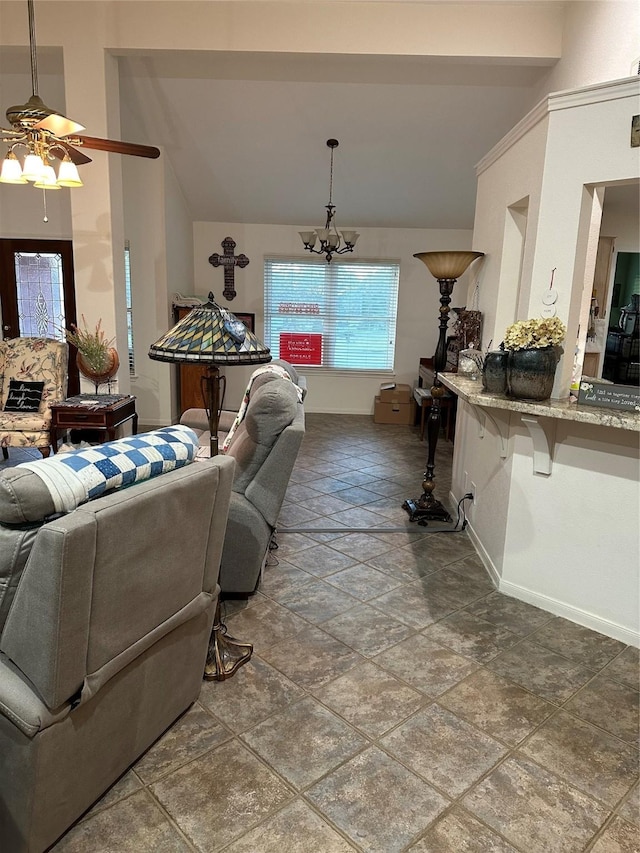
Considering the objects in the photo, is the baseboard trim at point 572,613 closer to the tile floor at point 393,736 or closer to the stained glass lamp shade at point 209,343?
the tile floor at point 393,736

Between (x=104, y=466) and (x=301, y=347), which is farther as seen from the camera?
(x=301, y=347)

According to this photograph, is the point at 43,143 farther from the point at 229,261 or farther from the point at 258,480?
the point at 229,261

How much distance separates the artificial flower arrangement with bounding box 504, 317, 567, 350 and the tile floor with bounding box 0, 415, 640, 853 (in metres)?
1.31

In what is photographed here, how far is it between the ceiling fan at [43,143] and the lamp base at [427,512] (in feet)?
9.19

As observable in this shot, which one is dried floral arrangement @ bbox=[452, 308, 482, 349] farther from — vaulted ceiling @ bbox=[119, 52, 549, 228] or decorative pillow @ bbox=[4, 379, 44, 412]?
decorative pillow @ bbox=[4, 379, 44, 412]

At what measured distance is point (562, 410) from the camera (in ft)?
7.76

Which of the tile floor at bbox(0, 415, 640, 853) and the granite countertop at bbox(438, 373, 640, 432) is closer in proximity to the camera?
the tile floor at bbox(0, 415, 640, 853)

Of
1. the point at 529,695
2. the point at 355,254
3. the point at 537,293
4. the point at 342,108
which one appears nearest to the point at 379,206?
the point at 355,254

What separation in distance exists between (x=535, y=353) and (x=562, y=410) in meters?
0.29

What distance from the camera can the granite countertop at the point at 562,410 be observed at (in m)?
2.21

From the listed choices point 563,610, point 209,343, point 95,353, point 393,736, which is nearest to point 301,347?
point 95,353

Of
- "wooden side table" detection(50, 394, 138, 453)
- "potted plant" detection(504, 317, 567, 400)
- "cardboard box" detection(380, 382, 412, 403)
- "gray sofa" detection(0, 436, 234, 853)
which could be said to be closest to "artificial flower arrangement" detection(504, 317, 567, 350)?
"potted plant" detection(504, 317, 567, 400)

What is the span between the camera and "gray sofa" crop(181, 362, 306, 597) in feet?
8.61

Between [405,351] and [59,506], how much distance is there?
6476 mm
